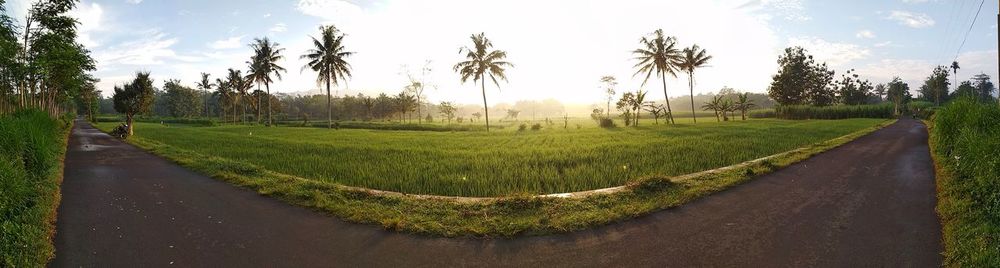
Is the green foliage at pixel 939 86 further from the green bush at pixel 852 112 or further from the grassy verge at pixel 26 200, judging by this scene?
the grassy verge at pixel 26 200

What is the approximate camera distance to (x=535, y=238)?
5.62m

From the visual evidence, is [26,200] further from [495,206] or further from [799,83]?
[799,83]

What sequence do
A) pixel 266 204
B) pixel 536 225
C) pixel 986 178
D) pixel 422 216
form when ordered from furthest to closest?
pixel 266 204 → pixel 986 178 → pixel 422 216 → pixel 536 225

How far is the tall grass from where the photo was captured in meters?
4.77

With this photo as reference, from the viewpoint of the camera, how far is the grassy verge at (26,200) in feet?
15.9

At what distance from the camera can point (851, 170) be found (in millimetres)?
11070

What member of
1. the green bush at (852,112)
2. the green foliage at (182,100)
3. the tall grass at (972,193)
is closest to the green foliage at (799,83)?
the green bush at (852,112)

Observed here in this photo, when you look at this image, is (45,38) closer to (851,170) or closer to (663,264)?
(663,264)

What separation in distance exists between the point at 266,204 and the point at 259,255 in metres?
2.96

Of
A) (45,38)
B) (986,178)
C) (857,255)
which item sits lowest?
(857,255)

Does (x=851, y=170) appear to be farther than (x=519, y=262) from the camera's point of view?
Yes

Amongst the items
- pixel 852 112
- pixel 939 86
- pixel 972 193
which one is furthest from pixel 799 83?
pixel 972 193

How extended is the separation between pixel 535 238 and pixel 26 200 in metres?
7.76

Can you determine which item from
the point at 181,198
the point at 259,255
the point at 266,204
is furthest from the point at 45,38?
the point at 259,255
